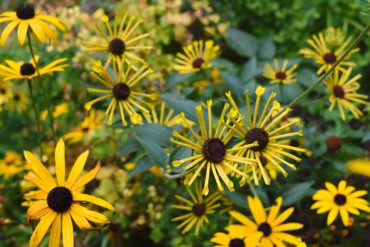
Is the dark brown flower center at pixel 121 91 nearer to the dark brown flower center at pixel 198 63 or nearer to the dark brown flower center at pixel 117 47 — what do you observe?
the dark brown flower center at pixel 117 47

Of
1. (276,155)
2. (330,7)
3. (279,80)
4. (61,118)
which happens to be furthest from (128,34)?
(330,7)

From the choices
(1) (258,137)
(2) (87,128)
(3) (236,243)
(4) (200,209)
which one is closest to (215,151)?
(1) (258,137)

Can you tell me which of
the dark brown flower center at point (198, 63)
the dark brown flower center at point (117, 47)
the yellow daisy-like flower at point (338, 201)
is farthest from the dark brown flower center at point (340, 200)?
the dark brown flower center at point (117, 47)

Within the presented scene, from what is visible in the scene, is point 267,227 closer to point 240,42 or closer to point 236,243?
point 236,243

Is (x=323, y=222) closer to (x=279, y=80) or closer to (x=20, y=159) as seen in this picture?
(x=279, y=80)

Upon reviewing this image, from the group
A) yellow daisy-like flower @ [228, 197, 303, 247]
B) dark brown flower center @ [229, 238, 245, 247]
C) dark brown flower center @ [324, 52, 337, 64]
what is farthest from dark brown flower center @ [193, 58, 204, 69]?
dark brown flower center @ [229, 238, 245, 247]
